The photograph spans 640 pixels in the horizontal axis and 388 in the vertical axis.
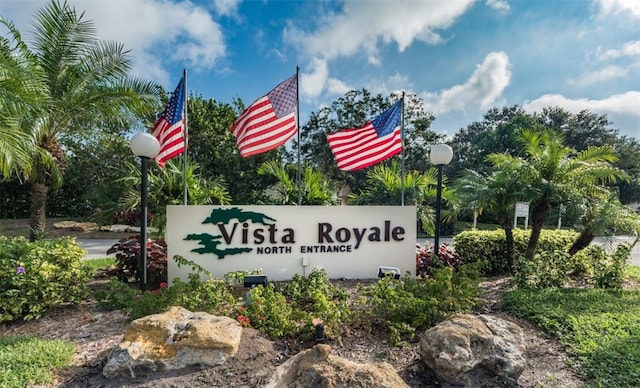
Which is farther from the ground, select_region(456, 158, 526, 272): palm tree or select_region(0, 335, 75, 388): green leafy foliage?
select_region(456, 158, 526, 272): palm tree

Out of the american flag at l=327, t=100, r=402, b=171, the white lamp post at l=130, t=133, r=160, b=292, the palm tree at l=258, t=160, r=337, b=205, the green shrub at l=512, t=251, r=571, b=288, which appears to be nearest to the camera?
the white lamp post at l=130, t=133, r=160, b=292

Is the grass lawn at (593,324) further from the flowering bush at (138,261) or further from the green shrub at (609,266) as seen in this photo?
the flowering bush at (138,261)

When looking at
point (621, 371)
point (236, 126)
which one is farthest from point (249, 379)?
point (236, 126)

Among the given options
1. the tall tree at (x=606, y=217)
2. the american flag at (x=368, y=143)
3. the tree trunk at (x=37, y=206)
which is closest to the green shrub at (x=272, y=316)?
the american flag at (x=368, y=143)

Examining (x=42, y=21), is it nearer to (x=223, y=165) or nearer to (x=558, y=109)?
(x=223, y=165)

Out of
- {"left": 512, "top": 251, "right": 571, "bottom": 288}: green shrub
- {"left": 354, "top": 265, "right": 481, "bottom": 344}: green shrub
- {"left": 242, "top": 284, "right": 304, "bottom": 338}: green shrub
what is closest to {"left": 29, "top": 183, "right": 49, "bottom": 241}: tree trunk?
{"left": 242, "top": 284, "right": 304, "bottom": 338}: green shrub

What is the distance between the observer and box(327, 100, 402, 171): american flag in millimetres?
6484

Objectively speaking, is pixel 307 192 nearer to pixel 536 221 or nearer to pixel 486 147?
pixel 536 221

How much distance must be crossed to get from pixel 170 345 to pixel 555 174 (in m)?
6.97

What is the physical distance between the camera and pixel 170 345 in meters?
2.99

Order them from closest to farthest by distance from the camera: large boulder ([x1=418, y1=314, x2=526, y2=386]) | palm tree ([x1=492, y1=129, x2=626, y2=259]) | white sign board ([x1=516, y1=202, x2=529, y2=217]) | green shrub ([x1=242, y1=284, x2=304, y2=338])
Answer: large boulder ([x1=418, y1=314, x2=526, y2=386]) → green shrub ([x1=242, y1=284, x2=304, y2=338]) → palm tree ([x1=492, y1=129, x2=626, y2=259]) → white sign board ([x1=516, y1=202, x2=529, y2=217])

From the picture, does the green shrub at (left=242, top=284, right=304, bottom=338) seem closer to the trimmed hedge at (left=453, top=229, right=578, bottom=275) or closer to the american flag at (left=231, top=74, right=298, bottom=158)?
the american flag at (left=231, top=74, right=298, bottom=158)

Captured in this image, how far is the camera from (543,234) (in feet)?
25.8

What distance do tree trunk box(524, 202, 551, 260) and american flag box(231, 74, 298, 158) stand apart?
15.9ft
